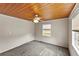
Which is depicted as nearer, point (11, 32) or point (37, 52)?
point (37, 52)

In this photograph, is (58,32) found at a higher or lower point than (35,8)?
lower

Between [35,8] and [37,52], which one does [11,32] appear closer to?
[37,52]

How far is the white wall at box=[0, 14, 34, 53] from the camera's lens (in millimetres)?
2581

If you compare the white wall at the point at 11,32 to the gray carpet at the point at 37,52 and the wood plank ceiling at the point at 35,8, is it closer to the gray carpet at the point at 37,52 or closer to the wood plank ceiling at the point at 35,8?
the gray carpet at the point at 37,52

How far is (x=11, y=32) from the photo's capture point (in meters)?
2.91

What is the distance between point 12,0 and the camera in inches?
23.2

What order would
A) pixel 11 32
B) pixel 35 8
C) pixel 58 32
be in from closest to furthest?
pixel 35 8 < pixel 11 32 < pixel 58 32

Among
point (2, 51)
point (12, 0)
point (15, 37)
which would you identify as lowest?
point (2, 51)

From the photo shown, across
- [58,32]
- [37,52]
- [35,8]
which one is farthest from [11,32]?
[58,32]

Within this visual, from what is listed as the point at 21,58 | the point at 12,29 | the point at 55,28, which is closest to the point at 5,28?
the point at 12,29

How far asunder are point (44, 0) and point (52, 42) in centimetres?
296

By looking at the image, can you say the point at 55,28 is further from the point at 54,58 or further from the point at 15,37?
the point at 54,58

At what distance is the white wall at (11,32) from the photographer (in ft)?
8.47

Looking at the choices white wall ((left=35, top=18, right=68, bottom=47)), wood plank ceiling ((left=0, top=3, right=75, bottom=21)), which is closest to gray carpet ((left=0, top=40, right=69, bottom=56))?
white wall ((left=35, top=18, right=68, bottom=47))
